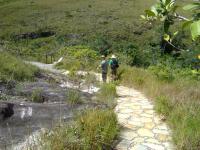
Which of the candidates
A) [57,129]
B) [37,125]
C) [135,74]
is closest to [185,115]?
[57,129]

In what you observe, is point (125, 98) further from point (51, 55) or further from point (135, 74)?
point (51, 55)

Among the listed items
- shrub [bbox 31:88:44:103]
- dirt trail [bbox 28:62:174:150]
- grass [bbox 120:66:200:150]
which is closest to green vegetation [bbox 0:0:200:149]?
grass [bbox 120:66:200:150]

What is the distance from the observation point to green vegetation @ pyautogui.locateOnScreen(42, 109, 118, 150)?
5.00 m

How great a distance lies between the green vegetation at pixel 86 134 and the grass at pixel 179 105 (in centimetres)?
118

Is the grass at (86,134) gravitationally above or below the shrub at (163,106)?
above

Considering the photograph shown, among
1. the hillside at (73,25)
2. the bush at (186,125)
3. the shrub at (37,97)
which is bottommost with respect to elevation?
the hillside at (73,25)

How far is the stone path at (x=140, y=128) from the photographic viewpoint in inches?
234

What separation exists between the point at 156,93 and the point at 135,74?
381 cm

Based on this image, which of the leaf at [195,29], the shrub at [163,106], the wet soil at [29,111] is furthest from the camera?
the shrub at [163,106]

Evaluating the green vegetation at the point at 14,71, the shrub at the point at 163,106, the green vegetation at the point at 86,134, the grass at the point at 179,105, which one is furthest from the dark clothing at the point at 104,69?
the green vegetation at the point at 86,134

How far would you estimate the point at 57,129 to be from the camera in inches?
213

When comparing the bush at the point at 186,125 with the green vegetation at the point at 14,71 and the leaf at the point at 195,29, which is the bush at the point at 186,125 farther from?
the green vegetation at the point at 14,71

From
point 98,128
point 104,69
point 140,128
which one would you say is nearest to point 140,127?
point 140,128

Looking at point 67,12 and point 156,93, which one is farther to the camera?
point 67,12
